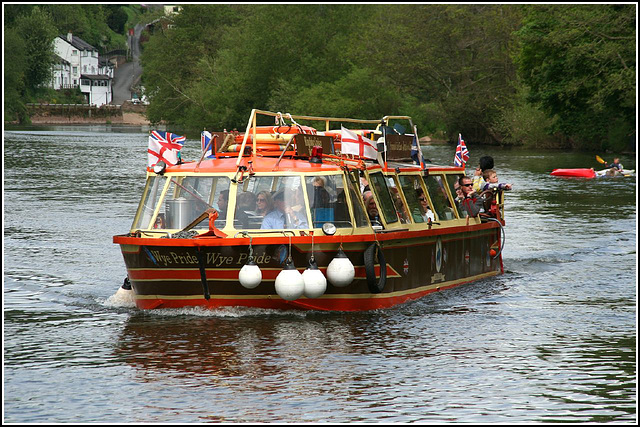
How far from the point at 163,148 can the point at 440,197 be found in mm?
5353

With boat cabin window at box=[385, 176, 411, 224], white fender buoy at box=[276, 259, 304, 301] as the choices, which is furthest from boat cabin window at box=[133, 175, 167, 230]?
boat cabin window at box=[385, 176, 411, 224]

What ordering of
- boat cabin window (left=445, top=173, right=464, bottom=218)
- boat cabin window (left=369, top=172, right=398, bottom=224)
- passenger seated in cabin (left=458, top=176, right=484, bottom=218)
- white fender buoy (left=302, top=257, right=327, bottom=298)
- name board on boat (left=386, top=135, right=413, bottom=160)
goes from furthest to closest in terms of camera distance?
passenger seated in cabin (left=458, top=176, right=484, bottom=218) < boat cabin window (left=445, top=173, right=464, bottom=218) < name board on boat (left=386, top=135, right=413, bottom=160) < boat cabin window (left=369, top=172, right=398, bottom=224) < white fender buoy (left=302, top=257, right=327, bottom=298)

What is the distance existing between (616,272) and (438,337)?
8.73 metres

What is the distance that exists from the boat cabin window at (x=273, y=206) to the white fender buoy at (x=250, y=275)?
2.60 ft

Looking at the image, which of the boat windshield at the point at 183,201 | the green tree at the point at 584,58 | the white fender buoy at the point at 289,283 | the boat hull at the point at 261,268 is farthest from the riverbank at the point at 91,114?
the white fender buoy at the point at 289,283

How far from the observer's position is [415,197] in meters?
18.8

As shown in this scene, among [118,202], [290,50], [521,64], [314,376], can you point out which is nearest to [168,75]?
[290,50]

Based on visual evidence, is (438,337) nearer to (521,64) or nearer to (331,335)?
(331,335)

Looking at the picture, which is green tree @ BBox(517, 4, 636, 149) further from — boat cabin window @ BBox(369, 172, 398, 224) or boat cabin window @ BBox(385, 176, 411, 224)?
boat cabin window @ BBox(369, 172, 398, 224)

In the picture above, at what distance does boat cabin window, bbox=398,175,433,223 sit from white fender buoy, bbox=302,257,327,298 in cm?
325

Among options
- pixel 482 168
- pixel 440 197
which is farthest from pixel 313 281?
pixel 482 168

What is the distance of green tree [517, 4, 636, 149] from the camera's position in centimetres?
5509

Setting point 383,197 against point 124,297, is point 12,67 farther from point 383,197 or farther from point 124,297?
point 383,197

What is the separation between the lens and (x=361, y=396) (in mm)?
12438
